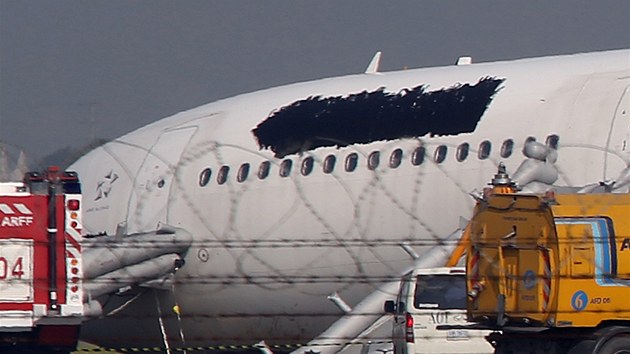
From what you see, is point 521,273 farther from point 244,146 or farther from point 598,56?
point 244,146

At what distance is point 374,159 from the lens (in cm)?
2523

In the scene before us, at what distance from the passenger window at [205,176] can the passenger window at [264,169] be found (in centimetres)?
123

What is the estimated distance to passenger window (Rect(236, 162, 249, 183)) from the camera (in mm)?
27297

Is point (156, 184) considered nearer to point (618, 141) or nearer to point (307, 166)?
point (307, 166)

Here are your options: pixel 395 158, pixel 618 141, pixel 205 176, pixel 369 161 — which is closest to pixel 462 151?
pixel 395 158

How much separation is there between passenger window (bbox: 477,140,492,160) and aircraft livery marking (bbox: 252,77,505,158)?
400 mm

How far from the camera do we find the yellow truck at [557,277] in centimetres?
1461

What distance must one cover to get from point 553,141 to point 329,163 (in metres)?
4.37

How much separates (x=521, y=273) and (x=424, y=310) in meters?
5.31

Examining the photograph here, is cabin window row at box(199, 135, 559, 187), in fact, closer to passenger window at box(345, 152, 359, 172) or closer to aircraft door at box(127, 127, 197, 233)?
passenger window at box(345, 152, 359, 172)

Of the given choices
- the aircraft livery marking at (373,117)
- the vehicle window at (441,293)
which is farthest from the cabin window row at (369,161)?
the vehicle window at (441,293)

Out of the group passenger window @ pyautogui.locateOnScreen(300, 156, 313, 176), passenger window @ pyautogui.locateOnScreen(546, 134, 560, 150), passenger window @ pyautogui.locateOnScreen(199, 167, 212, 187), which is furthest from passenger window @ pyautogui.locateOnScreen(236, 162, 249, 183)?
passenger window @ pyautogui.locateOnScreen(546, 134, 560, 150)

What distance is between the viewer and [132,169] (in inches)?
1161

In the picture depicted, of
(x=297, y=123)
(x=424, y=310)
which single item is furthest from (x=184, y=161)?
(x=424, y=310)
